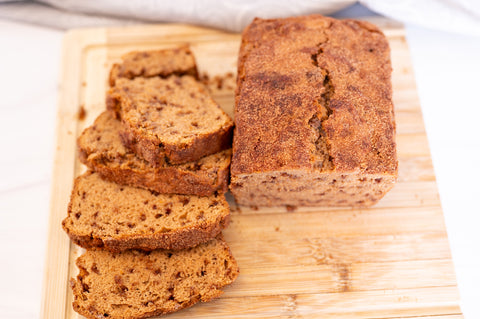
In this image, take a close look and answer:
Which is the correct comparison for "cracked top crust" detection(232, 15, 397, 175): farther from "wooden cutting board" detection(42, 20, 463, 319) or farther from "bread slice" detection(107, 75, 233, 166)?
"wooden cutting board" detection(42, 20, 463, 319)

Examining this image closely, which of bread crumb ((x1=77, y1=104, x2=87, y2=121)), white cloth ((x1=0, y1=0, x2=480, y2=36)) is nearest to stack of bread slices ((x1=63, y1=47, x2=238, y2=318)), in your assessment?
bread crumb ((x1=77, y1=104, x2=87, y2=121))

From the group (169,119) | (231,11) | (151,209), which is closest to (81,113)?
(169,119)

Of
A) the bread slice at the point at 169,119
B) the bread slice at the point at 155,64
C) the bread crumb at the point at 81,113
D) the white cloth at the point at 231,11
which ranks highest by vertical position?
the white cloth at the point at 231,11

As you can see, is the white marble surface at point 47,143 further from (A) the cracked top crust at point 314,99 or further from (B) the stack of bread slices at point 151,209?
(A) the cracked top crust at point 314,99

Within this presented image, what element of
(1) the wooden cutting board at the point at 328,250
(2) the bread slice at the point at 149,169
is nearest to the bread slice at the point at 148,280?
(1) the wooden cutting board at the point at 328,250

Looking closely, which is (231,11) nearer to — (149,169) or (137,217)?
(149,169)

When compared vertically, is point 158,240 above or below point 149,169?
below

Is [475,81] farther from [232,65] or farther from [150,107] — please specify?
[150,107]
